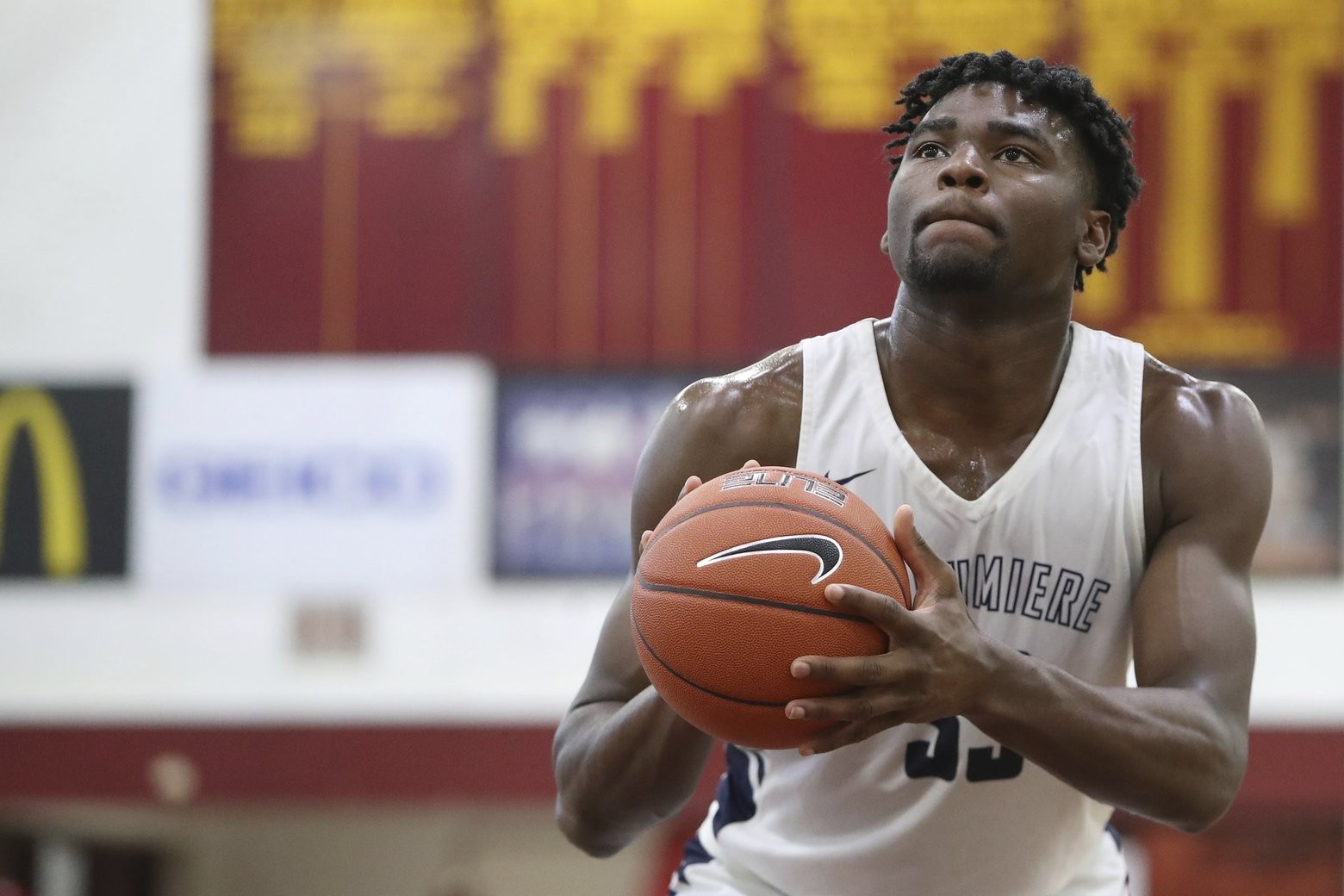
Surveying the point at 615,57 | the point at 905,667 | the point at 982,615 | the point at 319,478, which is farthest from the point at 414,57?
the point at 905,667

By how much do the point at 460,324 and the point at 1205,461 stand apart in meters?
3.32

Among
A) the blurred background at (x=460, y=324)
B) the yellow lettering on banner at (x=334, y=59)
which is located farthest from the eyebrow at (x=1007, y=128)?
the yellow lettering on banner at (x=334, y=59)

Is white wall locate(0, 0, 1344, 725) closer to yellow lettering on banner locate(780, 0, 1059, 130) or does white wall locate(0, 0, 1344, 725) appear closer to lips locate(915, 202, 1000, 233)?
yellow lettering on banner locate(780, 0, 1059, 130)

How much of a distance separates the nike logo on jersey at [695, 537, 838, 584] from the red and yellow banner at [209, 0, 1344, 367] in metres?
3.22

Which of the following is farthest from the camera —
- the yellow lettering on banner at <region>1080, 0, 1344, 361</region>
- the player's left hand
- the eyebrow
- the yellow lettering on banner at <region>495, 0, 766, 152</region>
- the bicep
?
the yellow lettering on banner at <region>495, 0, 766, 152</region>

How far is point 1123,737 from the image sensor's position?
5.87ft

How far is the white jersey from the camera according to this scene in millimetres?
2160

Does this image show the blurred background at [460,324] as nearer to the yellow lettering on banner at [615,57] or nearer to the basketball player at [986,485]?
the yellow lettering on banner at [615,57]

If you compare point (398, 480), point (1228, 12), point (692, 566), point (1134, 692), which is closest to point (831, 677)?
point (692, 566)

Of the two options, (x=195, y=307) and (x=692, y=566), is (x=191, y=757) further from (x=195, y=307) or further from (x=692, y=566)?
(x=692, y=566)

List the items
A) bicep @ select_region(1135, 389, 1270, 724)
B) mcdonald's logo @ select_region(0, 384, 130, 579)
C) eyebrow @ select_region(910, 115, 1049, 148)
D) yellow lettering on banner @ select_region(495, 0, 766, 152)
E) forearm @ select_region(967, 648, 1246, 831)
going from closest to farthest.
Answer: forearm @ select_region(967, 648, 1246, 831) → bicep @ select_region(1135, 389, 1270, 724) → eyebrow @ select_region(910, 115, 1049, 148) → yellow lettering on banner @ select_region(495, 0, 766, 152) → mcdonald's logo @ select_region(0, 384, 130, 579)

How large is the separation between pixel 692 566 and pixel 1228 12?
3.87m

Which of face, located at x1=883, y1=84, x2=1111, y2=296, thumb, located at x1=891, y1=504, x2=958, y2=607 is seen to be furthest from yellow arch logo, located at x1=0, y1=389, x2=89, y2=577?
thumb, located at x1=891, y1=504, x2=958, y2=607

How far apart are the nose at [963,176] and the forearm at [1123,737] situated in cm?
66
